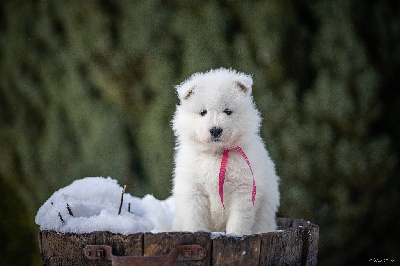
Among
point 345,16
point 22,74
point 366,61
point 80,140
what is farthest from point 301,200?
point 22,74

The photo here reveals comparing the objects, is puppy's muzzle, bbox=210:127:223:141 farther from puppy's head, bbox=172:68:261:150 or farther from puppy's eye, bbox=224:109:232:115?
puppy's eye, bbox=224:109:232:115

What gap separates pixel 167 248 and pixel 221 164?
663 millimetres

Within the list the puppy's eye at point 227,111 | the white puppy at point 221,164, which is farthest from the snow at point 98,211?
the puppy's eye at point 227,111

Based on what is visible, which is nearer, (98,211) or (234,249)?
(234,249)

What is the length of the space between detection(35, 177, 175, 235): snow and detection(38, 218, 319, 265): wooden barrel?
0.11 m

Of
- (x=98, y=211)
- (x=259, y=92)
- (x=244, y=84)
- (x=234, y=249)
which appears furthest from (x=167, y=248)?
(x=259, y=92)

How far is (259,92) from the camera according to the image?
399 centimetres

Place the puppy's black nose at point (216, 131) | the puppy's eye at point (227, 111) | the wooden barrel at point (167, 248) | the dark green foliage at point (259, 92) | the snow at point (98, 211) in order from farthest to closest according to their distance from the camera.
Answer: the dark green foliage at point (259, 92) < the puppy's eye at point (227, 111) < the puppy's black nose at point (216, 131) < the snow at point (98, 211) < the wooden barrel at point (167, 248)

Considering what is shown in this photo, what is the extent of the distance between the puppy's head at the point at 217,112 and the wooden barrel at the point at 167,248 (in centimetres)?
61

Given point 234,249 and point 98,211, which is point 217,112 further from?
point 98,211

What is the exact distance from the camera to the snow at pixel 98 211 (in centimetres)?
237

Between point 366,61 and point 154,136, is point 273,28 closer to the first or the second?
point 366,61

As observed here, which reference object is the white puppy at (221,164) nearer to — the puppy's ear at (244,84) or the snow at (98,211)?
the puppy's ear at (244,84)

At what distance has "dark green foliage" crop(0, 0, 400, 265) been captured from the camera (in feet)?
12.8
